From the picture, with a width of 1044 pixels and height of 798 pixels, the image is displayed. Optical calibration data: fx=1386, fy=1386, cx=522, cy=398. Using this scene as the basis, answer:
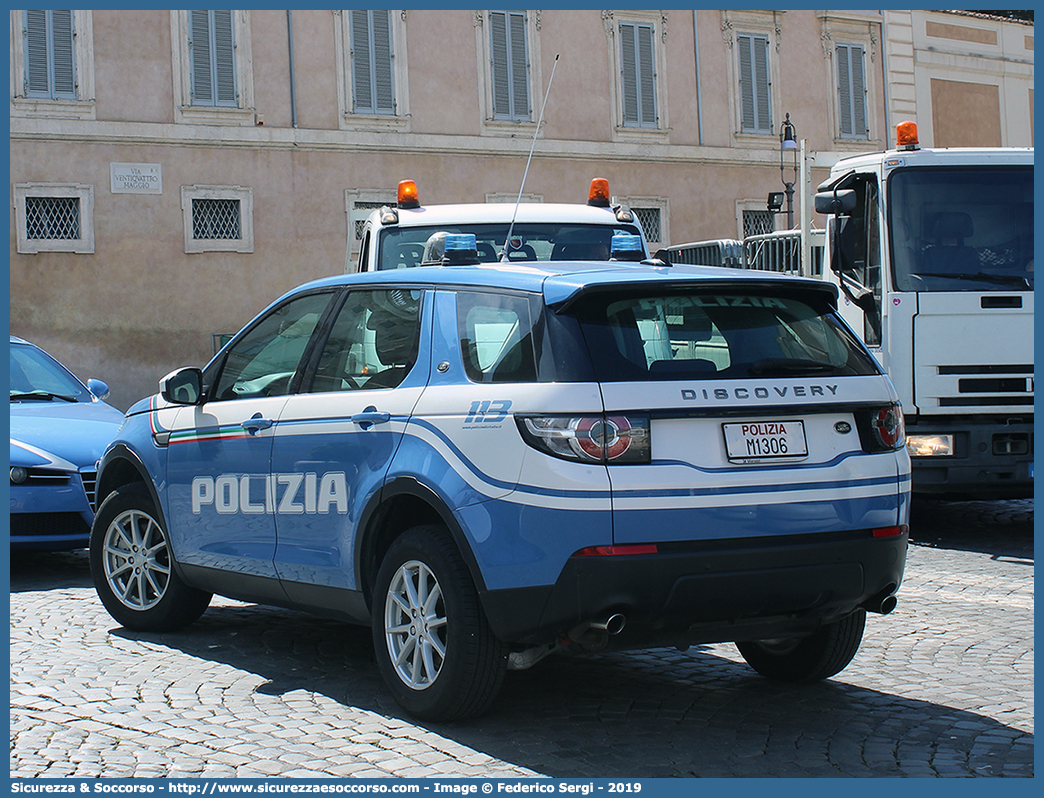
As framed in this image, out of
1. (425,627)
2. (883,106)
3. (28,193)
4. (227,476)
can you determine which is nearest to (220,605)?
(227,476)

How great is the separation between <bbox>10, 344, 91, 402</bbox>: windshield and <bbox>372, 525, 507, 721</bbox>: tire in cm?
569

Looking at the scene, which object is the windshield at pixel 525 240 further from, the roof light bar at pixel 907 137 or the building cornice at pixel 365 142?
the building cornice at pixel 365 142

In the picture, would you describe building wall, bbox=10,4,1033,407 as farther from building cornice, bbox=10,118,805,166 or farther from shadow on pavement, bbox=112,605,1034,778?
shadow on pavement, bbox=112,605,1034,778

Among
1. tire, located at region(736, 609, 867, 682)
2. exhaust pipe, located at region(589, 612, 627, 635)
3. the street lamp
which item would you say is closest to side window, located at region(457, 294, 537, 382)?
exhaust pipe, located at region(589, 612, 627, 635)

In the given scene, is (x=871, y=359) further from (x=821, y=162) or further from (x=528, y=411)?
(x=821, y=162)

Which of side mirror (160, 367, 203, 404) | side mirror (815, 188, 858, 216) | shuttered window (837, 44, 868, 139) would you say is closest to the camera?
side mirror (160, 367, 203, 404)

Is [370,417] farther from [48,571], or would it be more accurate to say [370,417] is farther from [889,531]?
[48,571]

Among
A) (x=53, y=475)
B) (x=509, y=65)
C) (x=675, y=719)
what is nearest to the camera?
(x=675, y=719)

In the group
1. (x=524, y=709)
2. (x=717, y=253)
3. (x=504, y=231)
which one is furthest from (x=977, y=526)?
(x=524, y=709)

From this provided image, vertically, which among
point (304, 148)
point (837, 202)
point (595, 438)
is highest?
point (304, 148)

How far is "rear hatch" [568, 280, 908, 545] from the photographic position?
4488 millimetres

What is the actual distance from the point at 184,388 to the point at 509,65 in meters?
22.2

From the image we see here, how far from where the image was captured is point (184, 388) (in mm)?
6340

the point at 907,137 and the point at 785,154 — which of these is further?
the point at 785,154
